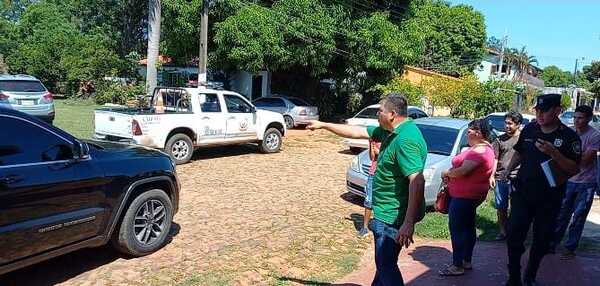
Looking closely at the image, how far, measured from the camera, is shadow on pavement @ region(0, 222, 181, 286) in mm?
4859

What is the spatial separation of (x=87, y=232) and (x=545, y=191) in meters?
4.18

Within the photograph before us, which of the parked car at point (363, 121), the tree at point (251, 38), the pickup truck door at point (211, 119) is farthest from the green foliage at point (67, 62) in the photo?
the pickup truck door at point (211, 119)

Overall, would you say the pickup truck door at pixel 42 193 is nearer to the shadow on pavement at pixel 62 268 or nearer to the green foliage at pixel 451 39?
the shadow on pavement at pixel 62 268

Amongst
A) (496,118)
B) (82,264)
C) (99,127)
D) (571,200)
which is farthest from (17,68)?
(571,200)

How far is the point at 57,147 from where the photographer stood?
452cm

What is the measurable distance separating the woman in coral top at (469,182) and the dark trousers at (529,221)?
356 mm

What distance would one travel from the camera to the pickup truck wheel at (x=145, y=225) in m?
5.23

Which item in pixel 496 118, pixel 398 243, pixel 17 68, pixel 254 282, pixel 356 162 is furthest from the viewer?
pixel 17 68

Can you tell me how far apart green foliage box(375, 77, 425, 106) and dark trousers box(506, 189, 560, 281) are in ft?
59.2

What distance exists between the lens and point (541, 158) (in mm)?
4586

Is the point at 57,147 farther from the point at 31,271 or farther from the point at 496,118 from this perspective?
the point at 496,118

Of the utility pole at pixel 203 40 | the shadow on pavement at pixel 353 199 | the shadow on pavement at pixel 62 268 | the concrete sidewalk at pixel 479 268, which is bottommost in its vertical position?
the shadow on pavement at pixel 62 268

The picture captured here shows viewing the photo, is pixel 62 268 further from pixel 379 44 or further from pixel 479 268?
pixel 379 44

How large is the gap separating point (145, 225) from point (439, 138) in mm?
5356
